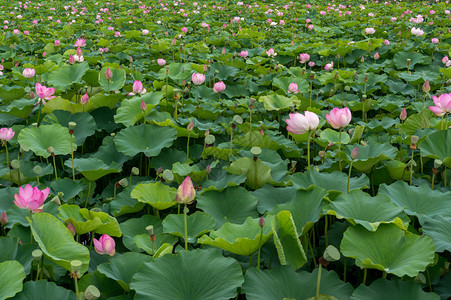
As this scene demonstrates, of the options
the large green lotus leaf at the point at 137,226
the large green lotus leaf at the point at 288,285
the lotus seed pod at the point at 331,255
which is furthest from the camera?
the large green lotus leaf at the point at 137,226

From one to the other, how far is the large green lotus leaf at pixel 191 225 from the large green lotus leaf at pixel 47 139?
2.44 ft

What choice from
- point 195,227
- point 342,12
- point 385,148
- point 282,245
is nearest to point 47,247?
point 195,227

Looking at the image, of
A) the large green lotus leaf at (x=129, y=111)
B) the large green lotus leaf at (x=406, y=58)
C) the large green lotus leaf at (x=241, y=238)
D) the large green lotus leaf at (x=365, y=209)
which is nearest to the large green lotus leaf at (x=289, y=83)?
the large green lotus leaf at (x=129, y=111)

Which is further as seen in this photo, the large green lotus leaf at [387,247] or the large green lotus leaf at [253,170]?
the large green lotus leaf at [253,170]

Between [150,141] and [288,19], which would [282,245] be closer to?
[150,141]

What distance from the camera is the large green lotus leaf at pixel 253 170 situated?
1.55 metres

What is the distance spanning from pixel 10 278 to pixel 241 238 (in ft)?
1.91

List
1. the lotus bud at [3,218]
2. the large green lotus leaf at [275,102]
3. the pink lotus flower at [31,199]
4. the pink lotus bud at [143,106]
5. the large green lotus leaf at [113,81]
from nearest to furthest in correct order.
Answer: the pink lotus flower at [31,199], the lotus bud at [3,218], the pink lotus bud at [143,106], the large green lotus leaf at [275,102], the large green lotus leaf at [113,81]

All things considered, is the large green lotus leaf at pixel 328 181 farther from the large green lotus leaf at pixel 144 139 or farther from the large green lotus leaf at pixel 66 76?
the large green lotus leaf at pixel 66 76

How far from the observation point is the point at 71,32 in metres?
4.69

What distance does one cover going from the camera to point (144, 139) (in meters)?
1.92

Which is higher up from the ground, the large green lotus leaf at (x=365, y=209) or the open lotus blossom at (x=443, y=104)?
the open lotus blossom at (x=443, y=104)

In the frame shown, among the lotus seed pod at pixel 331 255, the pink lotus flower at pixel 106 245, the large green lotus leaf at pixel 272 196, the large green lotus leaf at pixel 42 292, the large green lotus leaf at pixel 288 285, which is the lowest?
the large green lotus leaf at pixel 272 196

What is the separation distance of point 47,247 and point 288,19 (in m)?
5.10
